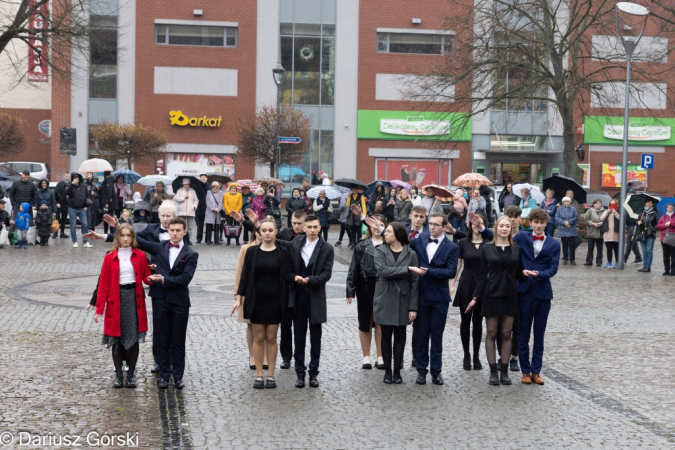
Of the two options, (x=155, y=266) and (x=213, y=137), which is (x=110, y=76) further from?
(x=155, y=266)

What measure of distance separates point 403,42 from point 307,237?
132 feet

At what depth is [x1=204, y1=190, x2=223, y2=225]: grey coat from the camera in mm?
25812

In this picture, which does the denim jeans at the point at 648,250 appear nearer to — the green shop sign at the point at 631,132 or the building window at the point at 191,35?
the green shop sign at the point at 631,132

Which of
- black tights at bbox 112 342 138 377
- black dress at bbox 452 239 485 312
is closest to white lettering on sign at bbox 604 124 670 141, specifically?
black dress at bbox 452 239 485 312

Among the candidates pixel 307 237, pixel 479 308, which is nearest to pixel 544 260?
pixel 479 308

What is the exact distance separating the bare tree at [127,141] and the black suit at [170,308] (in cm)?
3414

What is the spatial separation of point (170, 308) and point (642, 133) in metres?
44.7

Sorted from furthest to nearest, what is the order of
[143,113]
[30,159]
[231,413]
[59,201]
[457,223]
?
1. [30,159]
2. [143,113]
3. [59,201]
4. [457,223]
5. [231,413]

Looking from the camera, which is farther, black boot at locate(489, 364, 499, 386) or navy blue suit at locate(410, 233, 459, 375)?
navy blue suit at locate(410, 233, 459, 375)

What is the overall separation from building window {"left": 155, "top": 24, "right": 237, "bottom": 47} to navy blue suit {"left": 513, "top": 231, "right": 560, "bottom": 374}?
39.5m

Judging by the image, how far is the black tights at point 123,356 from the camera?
9.02 metres

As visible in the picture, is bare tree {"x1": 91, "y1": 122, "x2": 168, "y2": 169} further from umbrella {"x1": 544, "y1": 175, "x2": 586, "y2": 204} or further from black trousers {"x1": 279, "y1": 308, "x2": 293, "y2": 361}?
black trousers {"x1": 279, "y1": 308, "x2": 293, "y2": 361}

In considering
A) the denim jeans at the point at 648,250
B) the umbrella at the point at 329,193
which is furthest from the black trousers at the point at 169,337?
the umbrella at the point at 329,193

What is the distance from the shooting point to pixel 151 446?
6945mm
